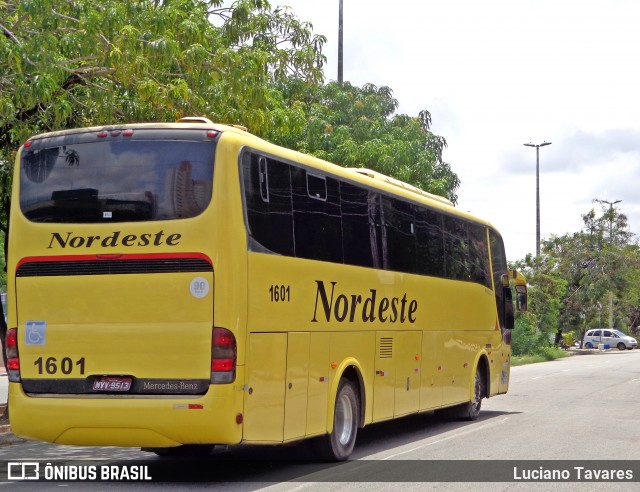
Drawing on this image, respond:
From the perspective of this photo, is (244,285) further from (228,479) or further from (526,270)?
(526,270)

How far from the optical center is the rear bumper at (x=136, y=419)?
1008cm

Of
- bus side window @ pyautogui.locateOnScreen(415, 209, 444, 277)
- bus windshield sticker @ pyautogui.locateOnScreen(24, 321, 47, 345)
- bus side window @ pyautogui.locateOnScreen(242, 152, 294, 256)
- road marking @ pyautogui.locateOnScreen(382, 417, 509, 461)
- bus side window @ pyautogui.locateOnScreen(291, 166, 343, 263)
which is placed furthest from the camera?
bus side window @ pyautogui.locateOnScreen(415, 209, 444, 277)

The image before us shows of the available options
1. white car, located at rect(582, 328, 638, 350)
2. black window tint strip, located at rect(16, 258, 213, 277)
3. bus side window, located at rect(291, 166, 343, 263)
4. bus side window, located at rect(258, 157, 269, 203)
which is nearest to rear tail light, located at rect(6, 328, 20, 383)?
black window tint strip, located at rect(16, 258, 213, 277)

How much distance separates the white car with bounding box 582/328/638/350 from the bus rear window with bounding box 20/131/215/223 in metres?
65.8

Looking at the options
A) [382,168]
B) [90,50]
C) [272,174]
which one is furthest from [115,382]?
[382,168]

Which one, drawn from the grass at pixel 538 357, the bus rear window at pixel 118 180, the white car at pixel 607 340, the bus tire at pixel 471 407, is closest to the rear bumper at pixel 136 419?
the bus rear window at pixel 118 180

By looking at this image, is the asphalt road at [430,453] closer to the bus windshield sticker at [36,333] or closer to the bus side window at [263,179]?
the bus windshield sticker at [36,333]

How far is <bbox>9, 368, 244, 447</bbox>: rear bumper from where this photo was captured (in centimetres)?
1008

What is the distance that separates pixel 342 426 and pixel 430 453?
4.19 ft

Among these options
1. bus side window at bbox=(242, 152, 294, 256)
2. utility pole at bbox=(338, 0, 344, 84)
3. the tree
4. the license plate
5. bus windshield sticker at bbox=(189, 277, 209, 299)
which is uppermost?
utility pole at bbox=(338, 0, 344, 84)

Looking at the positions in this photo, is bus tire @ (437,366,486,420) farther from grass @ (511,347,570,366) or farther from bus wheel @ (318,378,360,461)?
grass @ (511,347,570,366)

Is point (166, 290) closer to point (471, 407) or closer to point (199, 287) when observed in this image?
point (199, 287)

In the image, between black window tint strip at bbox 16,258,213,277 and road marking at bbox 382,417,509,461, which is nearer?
black window tint strip at bbox 16,258,213,277

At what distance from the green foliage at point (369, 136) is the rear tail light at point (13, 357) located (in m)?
13.0
